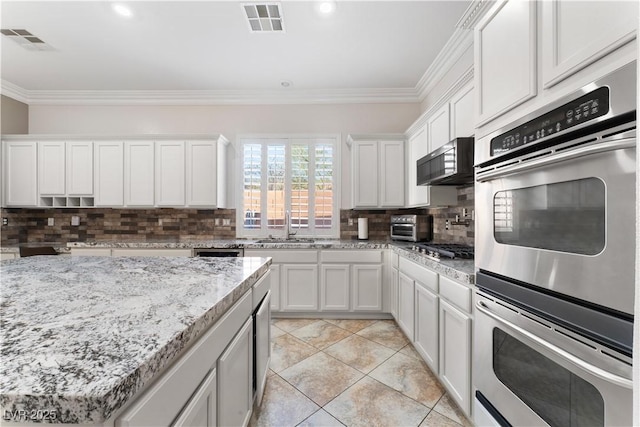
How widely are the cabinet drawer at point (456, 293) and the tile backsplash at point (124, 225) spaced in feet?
9.65

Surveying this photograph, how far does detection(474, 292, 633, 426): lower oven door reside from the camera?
78 centimetres

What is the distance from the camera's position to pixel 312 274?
3.22 m

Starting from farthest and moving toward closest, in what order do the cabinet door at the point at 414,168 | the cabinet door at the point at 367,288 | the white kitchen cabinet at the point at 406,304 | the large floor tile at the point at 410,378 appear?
the cabinet door at the point at 367,288 → the cabinet door at the point at 414,168 → the white kitchen cabinet at the point at 406,304 → the large floor tile at the point at 410,378

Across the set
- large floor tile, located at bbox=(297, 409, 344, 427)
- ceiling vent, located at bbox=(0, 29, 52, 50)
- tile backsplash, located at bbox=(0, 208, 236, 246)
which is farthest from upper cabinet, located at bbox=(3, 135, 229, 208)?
large floor tile, located at bbox=(297, 409, 344, 427)

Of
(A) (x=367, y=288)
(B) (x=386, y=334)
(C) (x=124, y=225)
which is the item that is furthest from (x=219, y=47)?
(B) (x=386, y=334)

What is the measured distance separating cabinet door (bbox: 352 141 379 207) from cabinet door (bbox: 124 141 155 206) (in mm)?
2615

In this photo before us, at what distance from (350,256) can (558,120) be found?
2451 millimetres

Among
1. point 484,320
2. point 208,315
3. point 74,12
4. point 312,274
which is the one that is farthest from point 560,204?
point 74,12

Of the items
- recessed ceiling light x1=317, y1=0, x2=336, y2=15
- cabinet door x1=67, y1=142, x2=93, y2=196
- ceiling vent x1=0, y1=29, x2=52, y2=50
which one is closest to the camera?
recessed ceiling light x1=317, y1=0, x2=336, y2=15

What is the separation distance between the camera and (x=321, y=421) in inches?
64.7

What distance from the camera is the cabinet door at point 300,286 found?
10.5ft

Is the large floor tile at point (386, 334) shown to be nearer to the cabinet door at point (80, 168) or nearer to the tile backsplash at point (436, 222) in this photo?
the tile backsplash at point (436, 222)

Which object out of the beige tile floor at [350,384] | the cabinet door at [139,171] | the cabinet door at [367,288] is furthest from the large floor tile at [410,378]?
the cabinet door at [139,171]

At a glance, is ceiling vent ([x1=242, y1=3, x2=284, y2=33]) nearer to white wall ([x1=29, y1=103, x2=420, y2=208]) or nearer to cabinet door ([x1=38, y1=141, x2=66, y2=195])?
white wall ([x1=29, y1=103, x2=420, y2=208])
